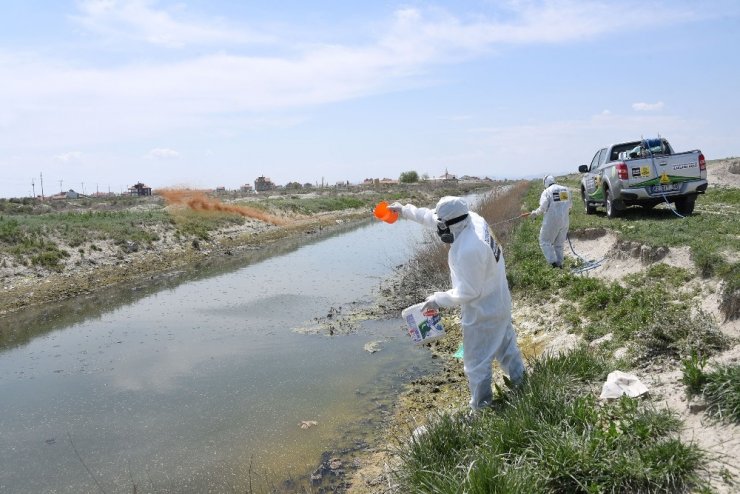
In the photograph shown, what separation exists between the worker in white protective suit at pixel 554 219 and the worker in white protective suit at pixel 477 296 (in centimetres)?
601

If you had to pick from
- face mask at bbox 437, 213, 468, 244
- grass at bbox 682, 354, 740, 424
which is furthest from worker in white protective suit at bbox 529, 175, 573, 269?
grass at bbox 682, 354, 740, 424

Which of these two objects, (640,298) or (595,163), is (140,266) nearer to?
(595,163)

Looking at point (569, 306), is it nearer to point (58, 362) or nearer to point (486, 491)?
point (486, 491)

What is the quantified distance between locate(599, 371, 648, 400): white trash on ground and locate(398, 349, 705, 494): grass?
5.8 inches

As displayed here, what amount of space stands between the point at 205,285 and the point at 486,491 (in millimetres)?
15895

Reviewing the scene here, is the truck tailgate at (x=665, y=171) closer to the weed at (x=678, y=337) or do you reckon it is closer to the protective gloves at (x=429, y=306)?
the weed at (x=678, y=337)

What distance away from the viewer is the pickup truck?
12.2m

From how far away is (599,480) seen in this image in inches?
153

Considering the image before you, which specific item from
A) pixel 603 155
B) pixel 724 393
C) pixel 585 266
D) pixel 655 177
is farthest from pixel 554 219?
pixel 724 393

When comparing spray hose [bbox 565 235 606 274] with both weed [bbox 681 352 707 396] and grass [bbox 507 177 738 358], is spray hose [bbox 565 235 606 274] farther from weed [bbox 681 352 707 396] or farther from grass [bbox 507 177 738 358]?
weed [bbox 681 352 707 396]

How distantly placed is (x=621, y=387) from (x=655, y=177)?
890 cm

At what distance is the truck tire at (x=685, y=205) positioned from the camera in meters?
12.7

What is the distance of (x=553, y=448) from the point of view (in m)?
4.18

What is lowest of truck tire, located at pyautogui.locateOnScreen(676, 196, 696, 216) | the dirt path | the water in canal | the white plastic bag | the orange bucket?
the water in canal
